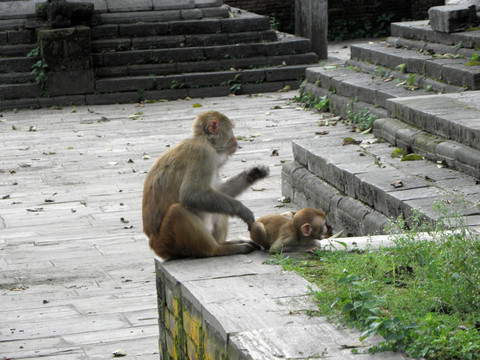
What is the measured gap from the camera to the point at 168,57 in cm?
1546

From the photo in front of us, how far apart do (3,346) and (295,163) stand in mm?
4154

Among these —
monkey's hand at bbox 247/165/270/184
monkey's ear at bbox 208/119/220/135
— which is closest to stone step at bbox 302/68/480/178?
monkey's hand at bbox 247/165/270/184

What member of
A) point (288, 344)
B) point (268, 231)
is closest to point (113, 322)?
point (268, 231)

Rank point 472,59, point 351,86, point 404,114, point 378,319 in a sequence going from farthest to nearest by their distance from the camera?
point 351,86 → point 472,59 → point 404,114 → point 378,319

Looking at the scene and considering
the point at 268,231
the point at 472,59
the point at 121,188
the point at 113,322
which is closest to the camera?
the point at 268,231

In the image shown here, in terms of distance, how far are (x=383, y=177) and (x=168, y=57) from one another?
30.3 feet

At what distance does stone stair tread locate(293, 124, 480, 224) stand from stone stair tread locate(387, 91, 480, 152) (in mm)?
333

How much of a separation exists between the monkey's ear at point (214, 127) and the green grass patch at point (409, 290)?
34.2 inches

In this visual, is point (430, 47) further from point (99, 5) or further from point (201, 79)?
point (99, 5)

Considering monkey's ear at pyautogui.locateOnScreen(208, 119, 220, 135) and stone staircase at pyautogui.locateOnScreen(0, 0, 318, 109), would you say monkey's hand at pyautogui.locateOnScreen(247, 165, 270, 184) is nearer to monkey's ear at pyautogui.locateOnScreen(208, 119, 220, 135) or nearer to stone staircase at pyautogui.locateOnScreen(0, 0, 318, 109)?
monkey's ear at pyautogui.locateOnScreen(208, 119, 220, 135)

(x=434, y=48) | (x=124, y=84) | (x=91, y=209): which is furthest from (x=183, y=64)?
(x=91, y=209)

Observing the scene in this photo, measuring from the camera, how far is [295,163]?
28.0 ft

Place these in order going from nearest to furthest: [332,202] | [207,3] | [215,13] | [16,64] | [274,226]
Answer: [274,226], [332,202], [16,64], [215,13], [207,3]

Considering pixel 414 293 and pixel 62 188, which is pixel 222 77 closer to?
pixel 62 188
